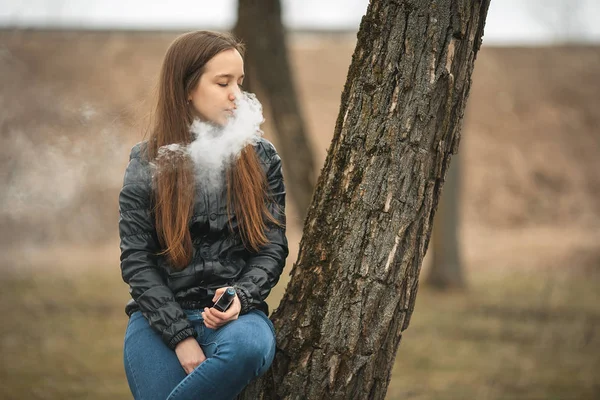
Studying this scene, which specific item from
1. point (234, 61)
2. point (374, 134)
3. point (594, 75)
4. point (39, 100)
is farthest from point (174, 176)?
point (594, 75)

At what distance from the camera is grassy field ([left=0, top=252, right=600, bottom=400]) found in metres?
5.45

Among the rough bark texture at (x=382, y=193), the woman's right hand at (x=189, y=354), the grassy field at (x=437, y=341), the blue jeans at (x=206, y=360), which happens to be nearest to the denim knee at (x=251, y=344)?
the blue jeans at (x=206, y=360)

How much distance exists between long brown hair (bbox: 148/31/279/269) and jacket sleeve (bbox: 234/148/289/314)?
0.13 feet

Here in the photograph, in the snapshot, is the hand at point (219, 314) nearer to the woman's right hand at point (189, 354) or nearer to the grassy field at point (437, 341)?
the woman's right hand at point (189, 354)

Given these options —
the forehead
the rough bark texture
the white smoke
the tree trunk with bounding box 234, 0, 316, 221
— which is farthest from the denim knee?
the tree trunk with bounding box 234, 0, 316, 221

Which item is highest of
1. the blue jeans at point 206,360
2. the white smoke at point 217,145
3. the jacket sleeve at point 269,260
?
the white smoke at point 217,145

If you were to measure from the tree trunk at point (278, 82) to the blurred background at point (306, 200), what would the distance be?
19 mm

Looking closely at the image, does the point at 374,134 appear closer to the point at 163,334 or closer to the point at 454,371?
the point at 163,334

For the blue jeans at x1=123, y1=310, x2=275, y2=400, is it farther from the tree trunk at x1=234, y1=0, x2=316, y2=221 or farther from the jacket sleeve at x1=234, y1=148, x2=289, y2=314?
the tree trunk at x1=234, y1=0, x2=316, y2=221

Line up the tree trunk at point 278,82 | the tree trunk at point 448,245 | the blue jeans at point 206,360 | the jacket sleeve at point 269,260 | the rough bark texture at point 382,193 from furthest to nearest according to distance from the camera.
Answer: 1. the tree trunk at point 448,245
2. the tree trunk at point 278,82
3. the rough bark texture at point 382,193
4. the jacket sleeve at point 269,260
5. the blue jeans at point 206,360

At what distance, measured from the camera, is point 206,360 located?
2.32 meters

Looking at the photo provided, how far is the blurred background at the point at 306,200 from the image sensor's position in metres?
5.80

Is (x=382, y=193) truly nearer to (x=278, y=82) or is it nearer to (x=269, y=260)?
(x=269, y=260)

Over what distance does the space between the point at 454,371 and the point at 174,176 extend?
13.8 feet
